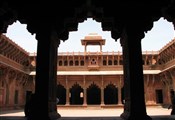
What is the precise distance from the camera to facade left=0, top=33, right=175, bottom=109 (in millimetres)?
23203

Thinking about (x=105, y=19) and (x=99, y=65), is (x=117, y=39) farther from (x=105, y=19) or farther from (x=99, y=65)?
(x=99, y=65)

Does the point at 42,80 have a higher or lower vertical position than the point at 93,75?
lower

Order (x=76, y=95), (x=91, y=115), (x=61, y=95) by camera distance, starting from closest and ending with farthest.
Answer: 1. (x=91, y=115)
2. (x=61, y=95)
3. (x=76, y=95)

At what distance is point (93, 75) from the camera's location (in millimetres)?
26031

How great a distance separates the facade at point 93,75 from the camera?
2320cm

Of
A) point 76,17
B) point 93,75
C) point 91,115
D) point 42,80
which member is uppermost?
point 76,17

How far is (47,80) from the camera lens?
5.20 meters

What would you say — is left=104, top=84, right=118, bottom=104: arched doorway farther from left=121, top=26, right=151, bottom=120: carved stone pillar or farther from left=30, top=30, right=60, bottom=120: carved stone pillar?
left=30, top=30, right=60, bottom=120: carved stone pillar

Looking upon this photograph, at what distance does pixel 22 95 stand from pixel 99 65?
9.81 m

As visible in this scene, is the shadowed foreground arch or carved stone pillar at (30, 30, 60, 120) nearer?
carved stone pillar at (30, 30, 60, 120)

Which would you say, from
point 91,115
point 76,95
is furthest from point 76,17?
point 76,95

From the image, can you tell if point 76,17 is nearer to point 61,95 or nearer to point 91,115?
point 91,115

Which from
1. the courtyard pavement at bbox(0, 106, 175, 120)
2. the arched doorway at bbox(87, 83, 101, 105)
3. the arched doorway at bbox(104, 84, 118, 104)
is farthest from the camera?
the arched doorway at bbox(87, 83, 101, 105)

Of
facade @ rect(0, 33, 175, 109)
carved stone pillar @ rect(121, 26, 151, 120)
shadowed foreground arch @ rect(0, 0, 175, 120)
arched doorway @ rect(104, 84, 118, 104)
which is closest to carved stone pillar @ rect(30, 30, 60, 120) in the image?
shadowed foreground arch @ rect(0, 0, 175, 120)
